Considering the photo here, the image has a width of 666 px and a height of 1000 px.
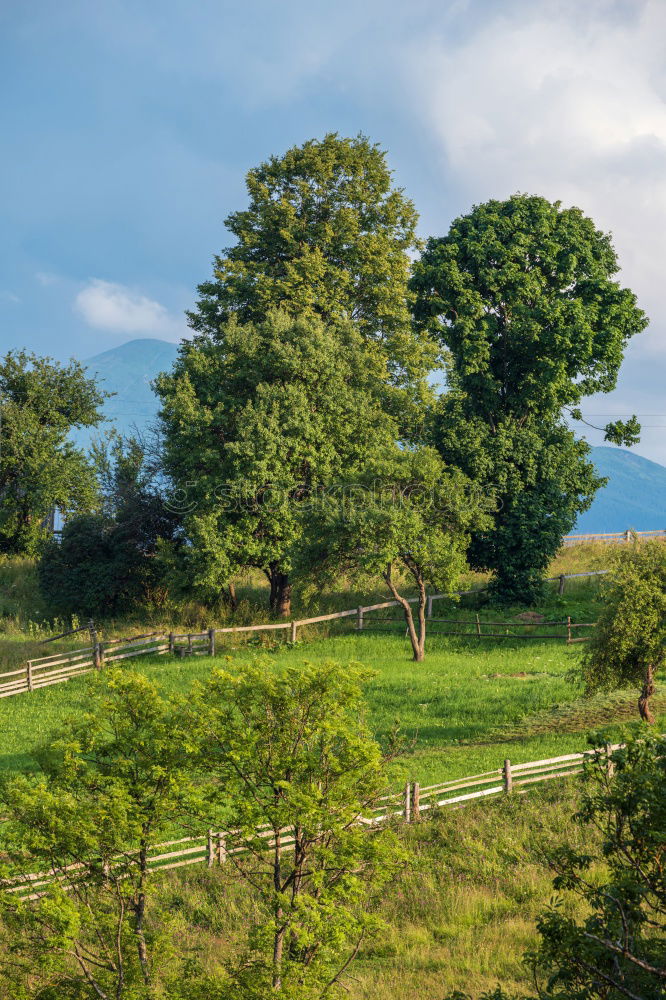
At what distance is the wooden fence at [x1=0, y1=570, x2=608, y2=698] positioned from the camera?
100ft

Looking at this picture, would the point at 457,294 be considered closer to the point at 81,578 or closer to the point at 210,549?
the point at 210,549

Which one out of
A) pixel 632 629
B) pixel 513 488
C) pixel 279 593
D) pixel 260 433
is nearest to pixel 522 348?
pixel 513 488

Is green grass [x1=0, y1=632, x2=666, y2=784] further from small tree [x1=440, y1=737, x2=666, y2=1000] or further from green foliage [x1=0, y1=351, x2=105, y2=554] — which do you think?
green foliage [x1=0, y1=351, x2=105, y2=554]

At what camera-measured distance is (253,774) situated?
10.9m

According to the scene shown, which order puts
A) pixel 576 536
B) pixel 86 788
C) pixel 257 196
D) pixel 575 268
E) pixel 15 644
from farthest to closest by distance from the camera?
pixel 576 536 → pixel 257 196 → pixel 575 268 → pixel 15 644 → pixel 86 788

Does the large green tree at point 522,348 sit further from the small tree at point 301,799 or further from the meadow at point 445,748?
the small tree at point 301,799

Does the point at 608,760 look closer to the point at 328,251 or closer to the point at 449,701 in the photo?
the point at 449,701

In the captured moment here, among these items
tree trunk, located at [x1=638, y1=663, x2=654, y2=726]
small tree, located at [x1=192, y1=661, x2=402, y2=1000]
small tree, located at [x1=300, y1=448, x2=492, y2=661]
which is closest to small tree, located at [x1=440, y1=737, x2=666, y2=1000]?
small tree, located at [x1=192, y1=661, x2=402, y2=1000]

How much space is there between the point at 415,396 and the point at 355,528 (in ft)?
40.7

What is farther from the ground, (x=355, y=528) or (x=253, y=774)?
(x=355, y=528)

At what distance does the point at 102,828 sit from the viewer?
10.1 metres

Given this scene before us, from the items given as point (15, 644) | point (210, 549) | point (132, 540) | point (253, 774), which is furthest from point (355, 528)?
point (253, 774)

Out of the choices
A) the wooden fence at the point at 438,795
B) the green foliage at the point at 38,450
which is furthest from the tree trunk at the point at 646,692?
the green foliage at the point at 38,450

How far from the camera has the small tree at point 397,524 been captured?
29625mm
